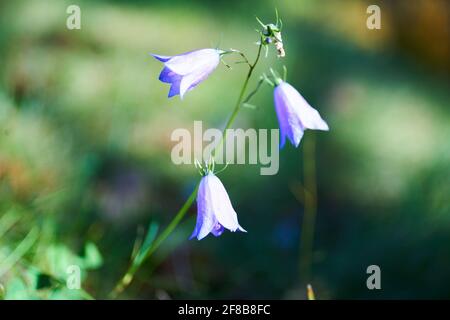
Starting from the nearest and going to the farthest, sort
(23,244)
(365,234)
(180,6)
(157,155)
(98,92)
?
(23,244)
(365,234)
(157,155)
(98,92)
(180,6)

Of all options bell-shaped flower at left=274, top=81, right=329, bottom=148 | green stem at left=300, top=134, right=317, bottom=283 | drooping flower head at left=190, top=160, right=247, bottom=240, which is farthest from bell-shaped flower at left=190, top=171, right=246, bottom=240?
green stem at left=300, top=134, right=317, bottom=283

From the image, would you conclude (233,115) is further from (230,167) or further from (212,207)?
(230,167)

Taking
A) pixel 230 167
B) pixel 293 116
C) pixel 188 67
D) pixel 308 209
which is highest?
pixel 188 67

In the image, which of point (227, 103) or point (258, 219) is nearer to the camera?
point (258, 219)

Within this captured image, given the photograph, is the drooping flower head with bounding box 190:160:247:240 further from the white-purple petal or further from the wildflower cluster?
the white-purple petal

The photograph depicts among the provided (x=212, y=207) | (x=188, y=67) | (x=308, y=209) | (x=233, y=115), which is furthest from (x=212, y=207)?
(x=308, y=209)

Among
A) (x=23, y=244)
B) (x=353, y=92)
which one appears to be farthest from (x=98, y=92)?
(x=353, y=92)

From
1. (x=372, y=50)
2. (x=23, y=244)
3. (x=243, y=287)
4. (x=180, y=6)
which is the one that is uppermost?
(x=180, y=6)

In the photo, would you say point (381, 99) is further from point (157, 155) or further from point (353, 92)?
point (157, 155)
